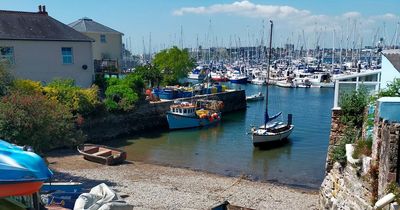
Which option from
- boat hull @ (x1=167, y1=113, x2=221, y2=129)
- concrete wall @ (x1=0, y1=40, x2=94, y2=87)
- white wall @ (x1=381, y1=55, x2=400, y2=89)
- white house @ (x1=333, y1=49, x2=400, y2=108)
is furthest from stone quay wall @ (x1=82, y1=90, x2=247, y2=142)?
white wall @ (x1=381, y1=55, x2=400, y2=89)

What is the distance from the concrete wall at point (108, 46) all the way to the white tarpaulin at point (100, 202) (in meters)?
34.8

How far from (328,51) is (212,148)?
15504 centimetres

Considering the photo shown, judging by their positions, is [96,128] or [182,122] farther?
[182,122]

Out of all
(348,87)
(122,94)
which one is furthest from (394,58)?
(122,94)

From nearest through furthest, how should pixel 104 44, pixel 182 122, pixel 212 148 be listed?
1. pixel 212 148
2. pixel 182 122
3. pixel 104 44

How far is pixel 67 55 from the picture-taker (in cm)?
3503

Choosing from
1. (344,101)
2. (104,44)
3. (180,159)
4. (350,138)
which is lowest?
(180,159)

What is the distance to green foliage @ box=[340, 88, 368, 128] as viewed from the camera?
14844mm

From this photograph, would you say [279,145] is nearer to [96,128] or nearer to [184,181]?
[184,181]

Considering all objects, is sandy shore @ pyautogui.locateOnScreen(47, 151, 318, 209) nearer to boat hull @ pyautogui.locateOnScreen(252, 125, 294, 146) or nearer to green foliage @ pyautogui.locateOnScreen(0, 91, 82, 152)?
green foliage @ pyautogui.locateOnScreen(0, 91, 82, 152)

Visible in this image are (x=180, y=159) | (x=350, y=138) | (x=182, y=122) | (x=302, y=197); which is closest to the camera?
(x=350, y=138)

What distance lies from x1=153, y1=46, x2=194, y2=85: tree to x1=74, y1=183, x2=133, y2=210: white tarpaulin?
43989mm

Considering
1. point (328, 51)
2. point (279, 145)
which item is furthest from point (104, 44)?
point (328, 51)

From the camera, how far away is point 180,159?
94.3 ft
